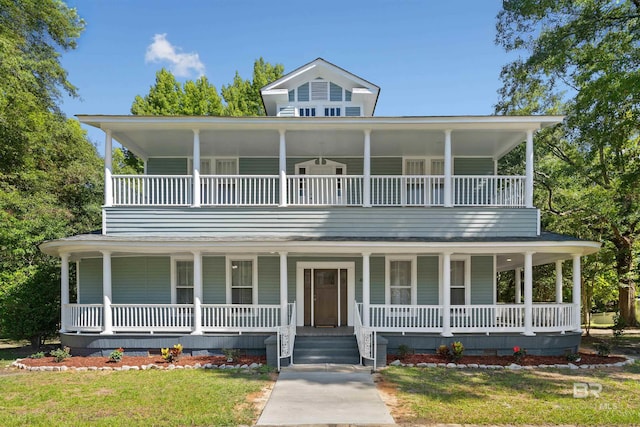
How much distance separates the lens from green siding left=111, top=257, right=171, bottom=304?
13.6m

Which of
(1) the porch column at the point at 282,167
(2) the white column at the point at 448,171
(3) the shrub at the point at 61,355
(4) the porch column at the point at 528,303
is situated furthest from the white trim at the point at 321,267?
(3) the shrub at the point at 61,355

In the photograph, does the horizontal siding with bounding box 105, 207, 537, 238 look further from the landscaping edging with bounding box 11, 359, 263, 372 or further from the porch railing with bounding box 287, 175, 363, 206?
the landscaping edging with bounding box 11, 359, 263, 372

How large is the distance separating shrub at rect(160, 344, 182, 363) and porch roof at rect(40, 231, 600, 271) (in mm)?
2540

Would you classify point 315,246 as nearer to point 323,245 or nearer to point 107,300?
point 323,245

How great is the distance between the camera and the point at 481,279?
13.7 m

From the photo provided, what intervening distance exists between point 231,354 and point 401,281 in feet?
18.0

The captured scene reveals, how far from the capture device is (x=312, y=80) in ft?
52.4

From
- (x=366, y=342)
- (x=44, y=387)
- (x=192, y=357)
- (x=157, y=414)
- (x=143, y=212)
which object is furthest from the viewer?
(x=143, y=212)

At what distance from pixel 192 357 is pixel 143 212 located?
430 cm

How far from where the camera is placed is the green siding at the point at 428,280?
13617 millimetres

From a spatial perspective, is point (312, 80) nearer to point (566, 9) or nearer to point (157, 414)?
point (566, 9)

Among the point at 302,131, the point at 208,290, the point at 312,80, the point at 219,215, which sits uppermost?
the point at 312,80

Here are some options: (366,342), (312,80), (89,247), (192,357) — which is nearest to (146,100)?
(312,80)

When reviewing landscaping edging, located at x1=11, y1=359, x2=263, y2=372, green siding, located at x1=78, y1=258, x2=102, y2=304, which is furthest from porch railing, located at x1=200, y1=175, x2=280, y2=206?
landscaping edging, located at x1=11, y1=359, x2=263, y2=372
